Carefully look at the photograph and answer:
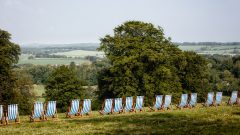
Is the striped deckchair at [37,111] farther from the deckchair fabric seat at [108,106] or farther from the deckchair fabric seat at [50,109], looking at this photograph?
the deckchair fabric seat at [108,106]

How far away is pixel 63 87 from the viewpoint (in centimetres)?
6425

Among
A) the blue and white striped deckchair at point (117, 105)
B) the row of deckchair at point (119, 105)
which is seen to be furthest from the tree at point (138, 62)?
the blue and white striped deckchair at point (117, 105)

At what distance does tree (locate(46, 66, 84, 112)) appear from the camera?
63578 mm

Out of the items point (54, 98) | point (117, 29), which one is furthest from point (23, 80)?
point (117, 29)

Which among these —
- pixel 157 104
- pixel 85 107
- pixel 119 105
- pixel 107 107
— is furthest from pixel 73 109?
pixel 157 104

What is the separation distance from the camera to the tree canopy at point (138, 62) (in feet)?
169

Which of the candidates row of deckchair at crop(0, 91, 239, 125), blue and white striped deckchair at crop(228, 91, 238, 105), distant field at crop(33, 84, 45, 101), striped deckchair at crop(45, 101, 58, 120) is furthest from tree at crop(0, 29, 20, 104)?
distant field at crop(33, 84, 45, 101)

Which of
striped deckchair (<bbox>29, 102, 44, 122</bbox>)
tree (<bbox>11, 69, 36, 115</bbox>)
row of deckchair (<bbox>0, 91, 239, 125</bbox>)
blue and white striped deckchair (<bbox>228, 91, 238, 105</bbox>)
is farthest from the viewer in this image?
tree (<bbox>11, 69, 36, 115</bbox>)

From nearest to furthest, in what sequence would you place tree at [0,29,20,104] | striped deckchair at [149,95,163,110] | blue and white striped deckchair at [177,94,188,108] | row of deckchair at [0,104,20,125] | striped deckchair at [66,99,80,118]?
1. row of deckchair at [0,104,20,125]
2. striped deckchair at [66,99,80,118]
3. striped deckchair at [149,95,163,110]
4. blue and white striped deckchair at [177,94,188,108]
5. tree at [0,29,20,104]

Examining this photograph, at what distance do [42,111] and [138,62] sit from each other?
32.6 metres

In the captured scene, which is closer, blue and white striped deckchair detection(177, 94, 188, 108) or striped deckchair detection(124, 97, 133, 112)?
striped deckchair detection(124, 97, 133, 112)

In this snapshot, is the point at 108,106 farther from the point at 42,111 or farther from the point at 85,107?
the point at 42,111

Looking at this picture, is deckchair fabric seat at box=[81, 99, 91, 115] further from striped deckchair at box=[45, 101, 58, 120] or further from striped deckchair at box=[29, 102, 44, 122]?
striped deckchair at box=[29, 102, 44, 122]

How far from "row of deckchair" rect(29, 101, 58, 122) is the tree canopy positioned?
1133 inches
